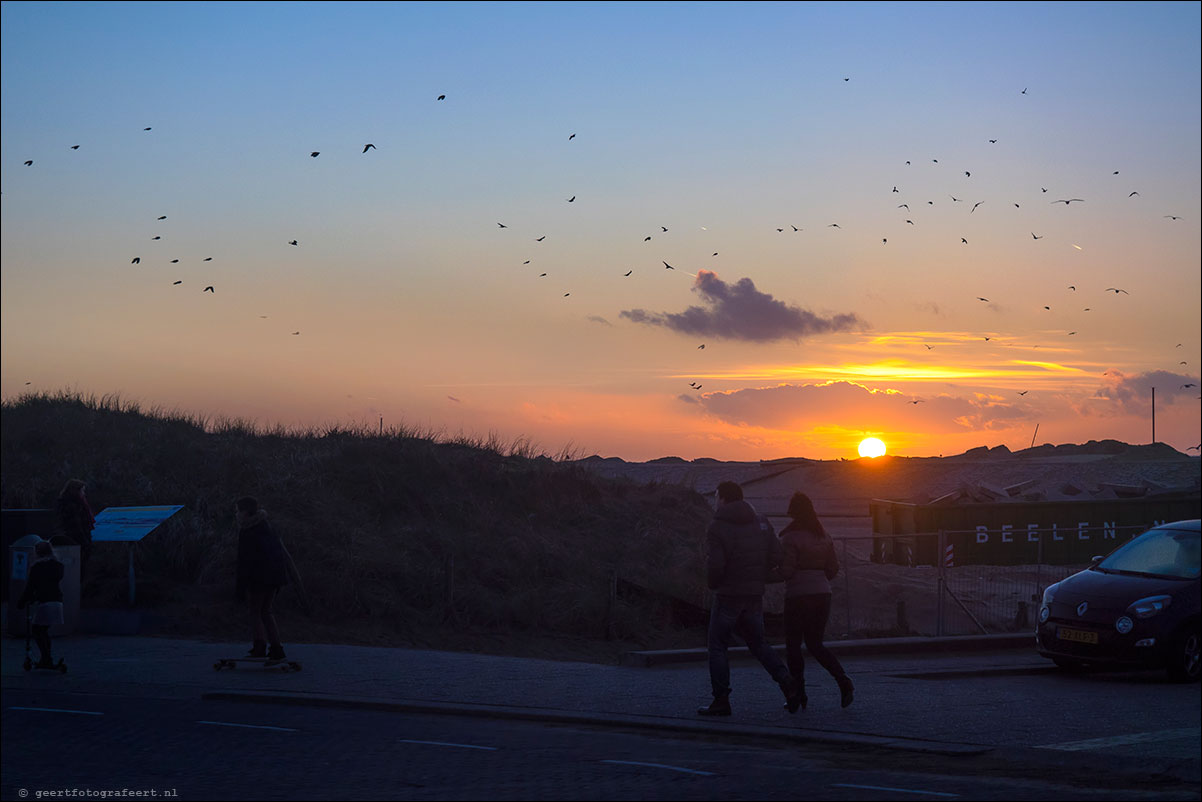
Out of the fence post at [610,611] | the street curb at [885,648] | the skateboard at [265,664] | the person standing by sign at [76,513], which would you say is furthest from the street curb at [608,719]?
the fence post at [610,611]

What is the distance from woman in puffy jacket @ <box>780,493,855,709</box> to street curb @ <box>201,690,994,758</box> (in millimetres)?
1227

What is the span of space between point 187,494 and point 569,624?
9362 millimetres

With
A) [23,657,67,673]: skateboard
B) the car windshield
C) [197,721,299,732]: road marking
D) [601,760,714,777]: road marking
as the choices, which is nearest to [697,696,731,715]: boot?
[601,760,714,777]: road marking

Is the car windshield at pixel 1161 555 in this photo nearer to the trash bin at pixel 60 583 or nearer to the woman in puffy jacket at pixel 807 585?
the woman in puffy jacket at pixel 807 585

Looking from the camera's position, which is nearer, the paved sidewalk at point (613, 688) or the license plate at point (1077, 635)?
the paved sidewalk at point (613, 688)

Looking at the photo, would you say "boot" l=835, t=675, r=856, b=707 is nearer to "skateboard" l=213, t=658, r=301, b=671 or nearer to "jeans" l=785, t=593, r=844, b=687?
"jeans" l=785, t=593, r=844, b=687

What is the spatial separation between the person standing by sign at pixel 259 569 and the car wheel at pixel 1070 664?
9.15 meters

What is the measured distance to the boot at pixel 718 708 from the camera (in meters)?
11.0

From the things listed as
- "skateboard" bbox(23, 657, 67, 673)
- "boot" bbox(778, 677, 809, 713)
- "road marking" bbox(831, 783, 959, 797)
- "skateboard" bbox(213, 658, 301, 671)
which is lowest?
"skateboard" bbox(23, 657, 67, 673)

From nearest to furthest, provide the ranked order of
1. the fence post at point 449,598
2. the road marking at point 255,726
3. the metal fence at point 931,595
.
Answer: the road marking at point 255,726, the metal fence at point 931,595, the fence post at point 449,598

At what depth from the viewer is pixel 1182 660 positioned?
13836mm

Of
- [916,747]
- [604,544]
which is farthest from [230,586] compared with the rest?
[916,747]

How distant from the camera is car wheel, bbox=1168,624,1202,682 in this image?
1381cm

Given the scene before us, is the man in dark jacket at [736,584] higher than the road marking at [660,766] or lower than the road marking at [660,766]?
higher
